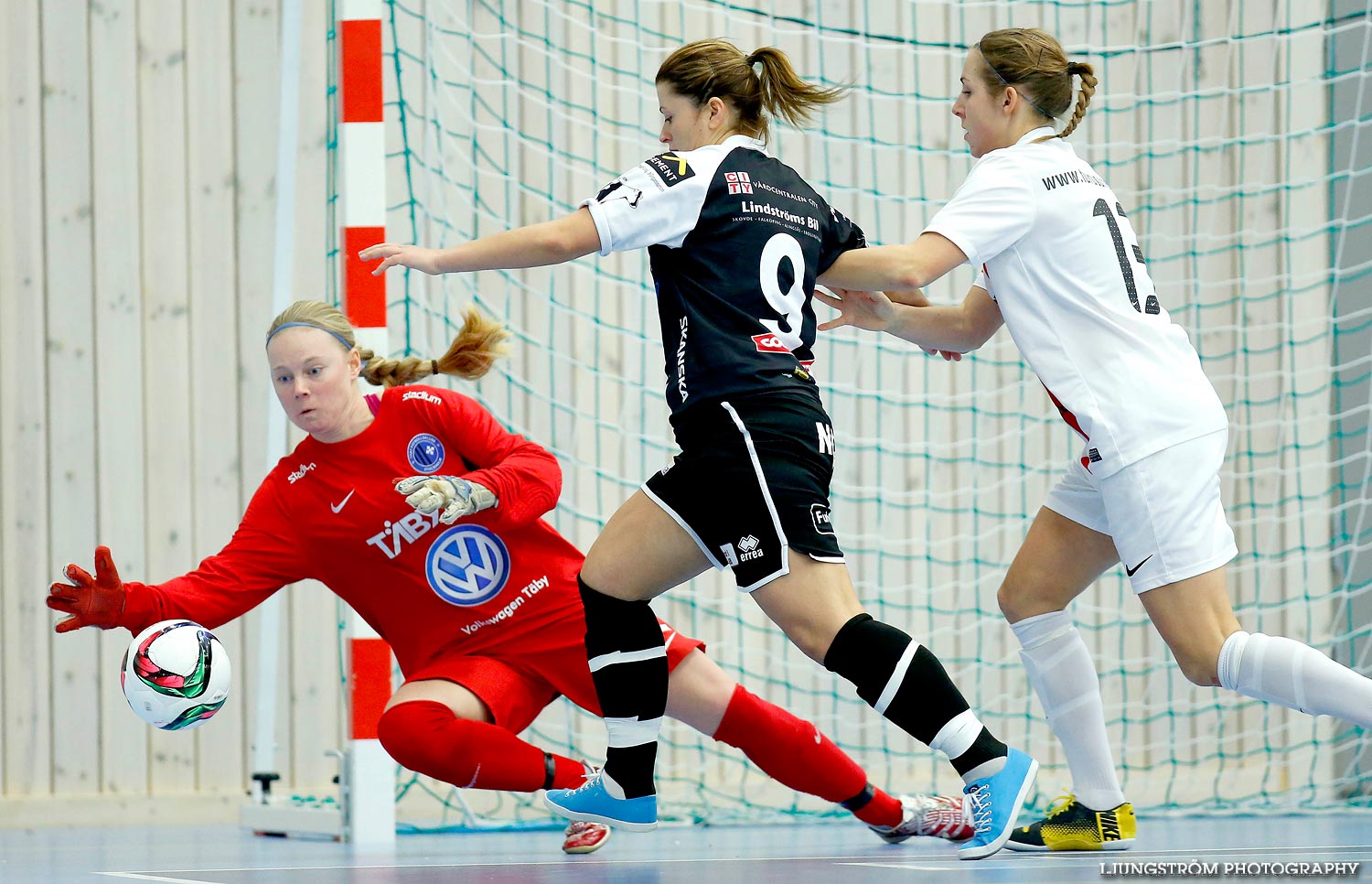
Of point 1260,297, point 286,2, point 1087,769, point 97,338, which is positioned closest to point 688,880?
point 1087,769

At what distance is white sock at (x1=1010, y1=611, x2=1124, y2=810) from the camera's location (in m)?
2.98

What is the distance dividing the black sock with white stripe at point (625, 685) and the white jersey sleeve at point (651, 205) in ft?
2.08

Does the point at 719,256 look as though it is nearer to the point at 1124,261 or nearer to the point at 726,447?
the point at 726,447

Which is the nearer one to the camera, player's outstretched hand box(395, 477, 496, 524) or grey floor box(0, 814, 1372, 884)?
grey floor box(0, 814, 1372, 884)

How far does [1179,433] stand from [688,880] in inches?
45.2

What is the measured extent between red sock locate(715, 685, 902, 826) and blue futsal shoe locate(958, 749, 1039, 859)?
0.50 meters

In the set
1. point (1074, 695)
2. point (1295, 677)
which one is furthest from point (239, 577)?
point (1295, 677)

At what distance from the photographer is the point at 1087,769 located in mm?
3008

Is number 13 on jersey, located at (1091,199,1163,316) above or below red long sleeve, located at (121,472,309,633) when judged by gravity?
above

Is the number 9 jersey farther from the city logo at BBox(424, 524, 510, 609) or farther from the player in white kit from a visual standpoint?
the city logo at BBox(424, 524, 510, 609)

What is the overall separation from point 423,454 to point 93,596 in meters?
0.71

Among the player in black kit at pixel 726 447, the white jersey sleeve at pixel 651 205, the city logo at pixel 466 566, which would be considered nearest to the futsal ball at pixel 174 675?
the city logo at pixel 466 566

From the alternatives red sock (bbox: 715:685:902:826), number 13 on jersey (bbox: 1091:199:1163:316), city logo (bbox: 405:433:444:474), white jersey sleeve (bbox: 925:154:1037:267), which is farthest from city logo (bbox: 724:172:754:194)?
red sock (bbox: 715:685:902:826)

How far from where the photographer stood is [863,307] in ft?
9.80
